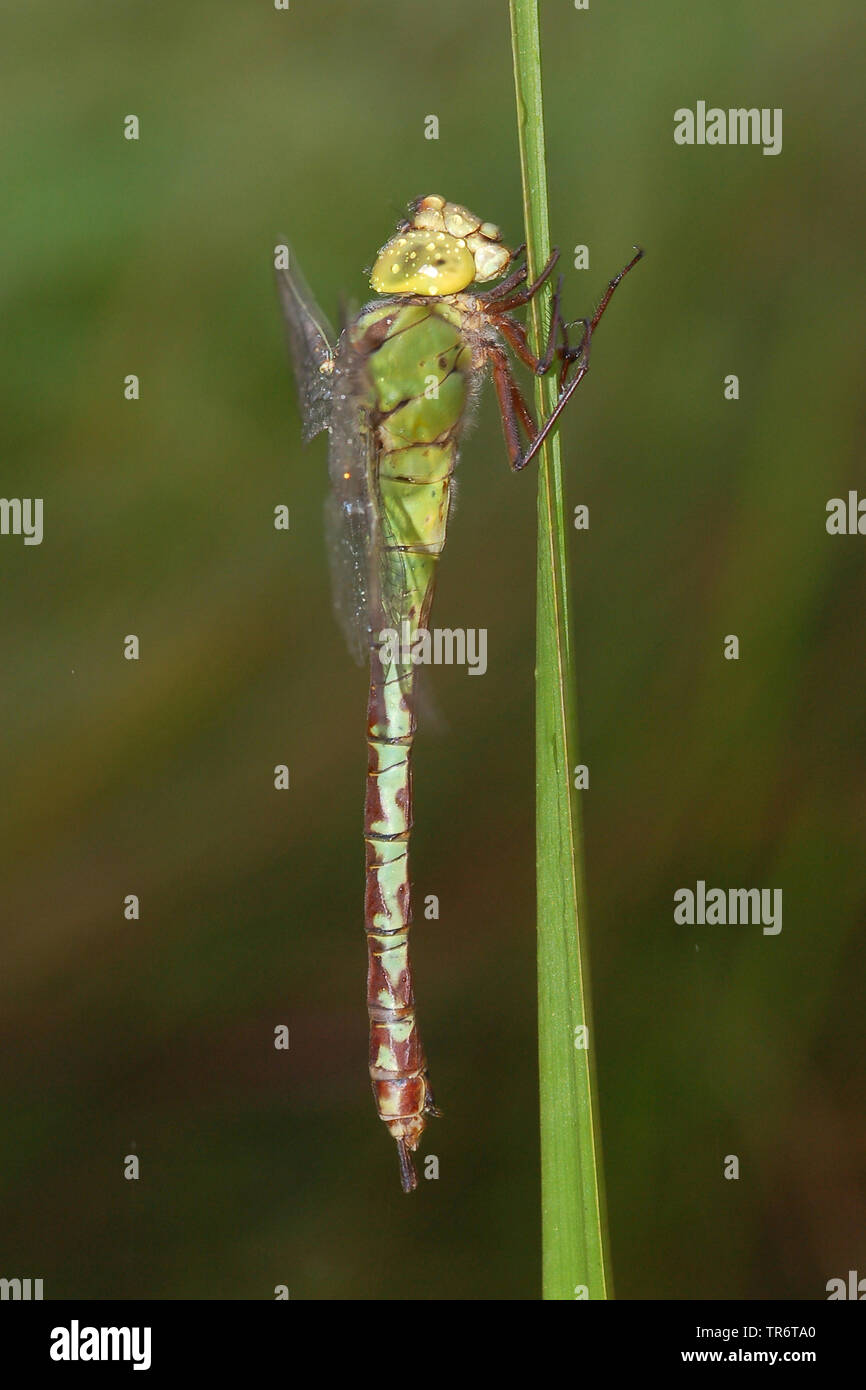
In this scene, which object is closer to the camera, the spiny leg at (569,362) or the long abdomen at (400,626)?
the spiny leg at (569,362)

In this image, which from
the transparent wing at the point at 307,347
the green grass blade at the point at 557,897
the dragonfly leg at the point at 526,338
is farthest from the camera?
Answer: the transparent wing at the point at 307,347

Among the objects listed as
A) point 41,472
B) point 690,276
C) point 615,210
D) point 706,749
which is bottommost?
point 706,749

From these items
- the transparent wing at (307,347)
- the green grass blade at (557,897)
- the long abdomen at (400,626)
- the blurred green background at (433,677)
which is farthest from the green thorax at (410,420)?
the blurred green background at (433,677)

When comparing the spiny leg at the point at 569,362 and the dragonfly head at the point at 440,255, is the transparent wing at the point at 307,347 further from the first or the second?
the spiny leg at the point at 569,362

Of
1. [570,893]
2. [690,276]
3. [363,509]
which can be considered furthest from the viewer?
[690,276]

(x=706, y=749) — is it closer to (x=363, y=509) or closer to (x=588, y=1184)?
(x=363, y=509)

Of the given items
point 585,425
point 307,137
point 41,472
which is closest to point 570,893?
point 585,425

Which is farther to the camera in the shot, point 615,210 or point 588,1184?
point 615,210

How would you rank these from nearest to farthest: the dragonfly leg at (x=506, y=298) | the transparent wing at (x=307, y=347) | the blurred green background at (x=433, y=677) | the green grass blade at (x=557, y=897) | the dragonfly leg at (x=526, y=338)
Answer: the green grass blade at (x=557, y=897)
the dragonfly leg at (x=526, y=338)
the dragonfly leg at (x=506, y=298)
the transparent wing at (x=307, y=347)
the blurred green background at (x=433, y=677)
